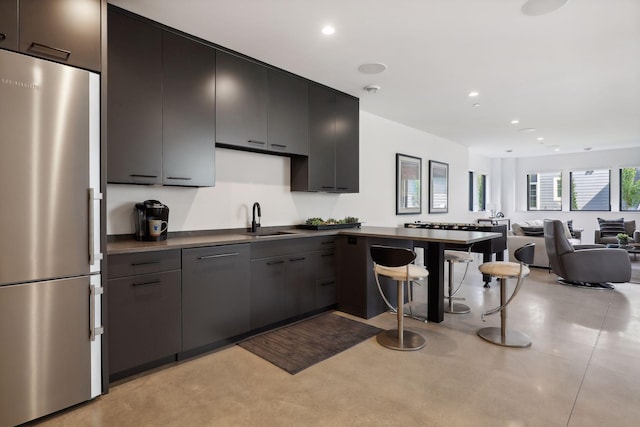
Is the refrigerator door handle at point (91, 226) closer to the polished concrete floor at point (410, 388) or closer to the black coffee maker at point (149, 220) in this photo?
the black coffee maker at point (149, 220)

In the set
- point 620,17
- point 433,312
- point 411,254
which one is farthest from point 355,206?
point 620,17

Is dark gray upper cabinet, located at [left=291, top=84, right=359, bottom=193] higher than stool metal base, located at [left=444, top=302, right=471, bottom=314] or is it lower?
higher

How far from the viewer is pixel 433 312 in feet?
11.9

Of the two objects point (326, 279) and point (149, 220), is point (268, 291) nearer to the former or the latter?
point (326, 279)

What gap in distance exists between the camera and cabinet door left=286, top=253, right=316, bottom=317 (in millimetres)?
3480

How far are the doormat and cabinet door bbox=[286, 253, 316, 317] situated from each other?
6.8 inches

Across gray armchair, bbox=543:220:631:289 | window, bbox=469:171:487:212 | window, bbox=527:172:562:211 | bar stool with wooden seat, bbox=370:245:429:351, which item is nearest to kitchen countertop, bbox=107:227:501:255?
bar stool with wooden seat, bbox=370:245:429:351

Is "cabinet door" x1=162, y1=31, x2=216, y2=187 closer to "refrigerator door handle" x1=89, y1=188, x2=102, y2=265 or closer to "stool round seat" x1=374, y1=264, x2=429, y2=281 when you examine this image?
"refrigerator door handle" x1=89, y1=188, x2=102, y2=265

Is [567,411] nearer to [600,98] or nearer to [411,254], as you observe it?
[411,254]

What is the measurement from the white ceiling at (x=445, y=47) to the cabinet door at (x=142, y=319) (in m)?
2.06

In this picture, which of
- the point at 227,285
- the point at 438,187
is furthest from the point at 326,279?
the point at 438,187

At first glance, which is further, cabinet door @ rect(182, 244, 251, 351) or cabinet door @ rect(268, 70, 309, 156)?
cabinet door @ rect(268, 70, 309, 156)

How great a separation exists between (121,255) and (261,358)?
1323 mm

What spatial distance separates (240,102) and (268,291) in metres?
1.84
